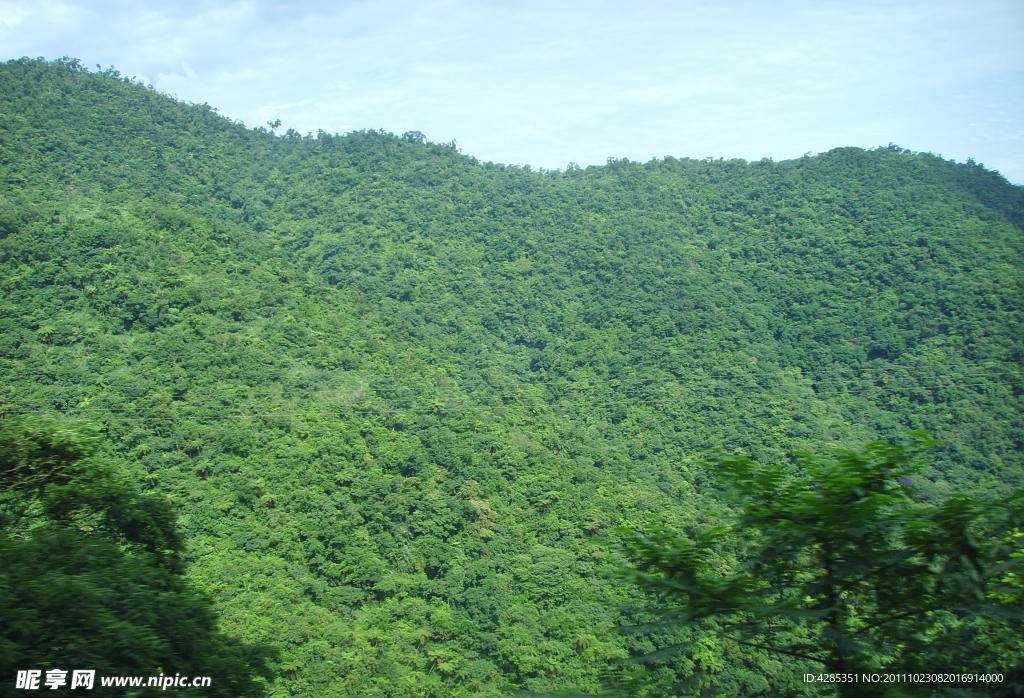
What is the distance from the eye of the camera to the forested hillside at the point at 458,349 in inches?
747

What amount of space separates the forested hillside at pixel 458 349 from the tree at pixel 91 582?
3.61m

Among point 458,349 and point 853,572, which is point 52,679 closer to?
point 853,572

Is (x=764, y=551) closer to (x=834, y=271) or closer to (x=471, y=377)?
(x=471, y=377)

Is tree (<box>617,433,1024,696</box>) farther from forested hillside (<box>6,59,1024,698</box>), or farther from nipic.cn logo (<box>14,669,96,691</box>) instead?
nipic.cn logo (<box>14,669,96,691</box>)

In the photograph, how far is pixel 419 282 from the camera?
4328 centimetres

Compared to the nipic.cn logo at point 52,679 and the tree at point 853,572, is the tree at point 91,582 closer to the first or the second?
the nipic.cn logo at point 52,679

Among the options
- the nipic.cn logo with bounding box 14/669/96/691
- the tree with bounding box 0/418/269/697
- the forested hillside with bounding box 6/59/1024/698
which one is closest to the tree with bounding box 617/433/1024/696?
the forested hillside with bounding box 6/59/1024/698

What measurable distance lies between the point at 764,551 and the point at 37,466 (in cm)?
788

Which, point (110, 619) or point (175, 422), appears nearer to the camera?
point (110, 619)

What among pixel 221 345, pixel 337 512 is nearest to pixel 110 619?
pixel 337 512

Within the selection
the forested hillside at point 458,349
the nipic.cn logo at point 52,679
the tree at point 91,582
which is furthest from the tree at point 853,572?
the tree at point 91,582

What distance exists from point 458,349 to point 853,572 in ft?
115

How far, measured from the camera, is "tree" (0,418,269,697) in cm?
471

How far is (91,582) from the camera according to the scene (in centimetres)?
538
